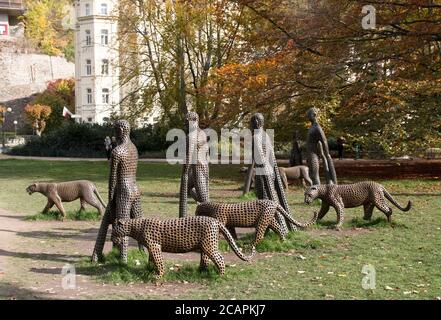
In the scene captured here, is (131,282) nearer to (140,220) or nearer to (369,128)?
(140,220)

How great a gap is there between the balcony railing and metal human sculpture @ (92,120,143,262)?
71.4 metres

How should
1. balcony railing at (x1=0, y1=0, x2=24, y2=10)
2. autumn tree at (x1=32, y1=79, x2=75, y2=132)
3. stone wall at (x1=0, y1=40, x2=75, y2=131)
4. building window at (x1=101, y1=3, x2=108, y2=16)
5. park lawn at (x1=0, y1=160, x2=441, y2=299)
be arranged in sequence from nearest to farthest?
1. park lawn at (x1=0, y1=160, x2=441, y2=299)
2. building window at (x1=101, y1=3, x2=108, y2=16)
3. autumn tree at (x1=32, y1=79, x2=75, y2=132)
4. stone wall at (x1=0, y1=40, x2=75, y2=131)
5. balcony railing at (x1=0, y1=0, x2=24, y2=10)

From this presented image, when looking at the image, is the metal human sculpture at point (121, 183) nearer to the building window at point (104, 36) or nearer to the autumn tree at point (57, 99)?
the autumn tree at point (57, 99)

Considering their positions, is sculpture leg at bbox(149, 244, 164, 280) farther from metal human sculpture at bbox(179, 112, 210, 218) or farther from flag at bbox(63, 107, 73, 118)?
flag at bbox(63, 107, 73, 118)

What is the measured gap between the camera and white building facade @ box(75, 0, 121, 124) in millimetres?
56906

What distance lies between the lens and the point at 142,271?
8516mm

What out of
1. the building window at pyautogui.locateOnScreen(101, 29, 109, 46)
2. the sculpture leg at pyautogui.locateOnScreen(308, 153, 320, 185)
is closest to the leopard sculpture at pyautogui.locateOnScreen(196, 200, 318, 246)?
the sculpture leg at pyautogui.locateOnScreen(308, 153, 320, 185)

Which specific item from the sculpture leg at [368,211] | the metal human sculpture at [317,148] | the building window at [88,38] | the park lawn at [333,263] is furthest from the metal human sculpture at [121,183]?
the building window at [88,38]

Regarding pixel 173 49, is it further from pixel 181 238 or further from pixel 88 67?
pixel 88 67

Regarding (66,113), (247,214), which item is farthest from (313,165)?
(66,113)

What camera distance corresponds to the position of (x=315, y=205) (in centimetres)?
Result: 1569

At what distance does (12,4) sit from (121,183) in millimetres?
72062

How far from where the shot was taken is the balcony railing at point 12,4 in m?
74.4

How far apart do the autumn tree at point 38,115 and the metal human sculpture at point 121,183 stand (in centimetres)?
4924
